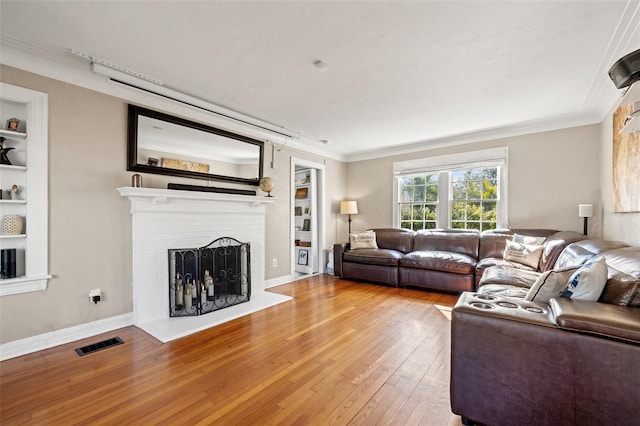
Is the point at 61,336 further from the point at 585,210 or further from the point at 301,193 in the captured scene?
the point at 585,210

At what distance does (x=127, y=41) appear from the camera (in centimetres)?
210

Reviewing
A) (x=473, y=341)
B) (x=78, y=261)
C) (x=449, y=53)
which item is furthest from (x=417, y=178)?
(x=78, y=261)

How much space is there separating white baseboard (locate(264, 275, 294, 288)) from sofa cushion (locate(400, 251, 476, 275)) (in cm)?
183

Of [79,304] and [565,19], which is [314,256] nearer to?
[79,304]

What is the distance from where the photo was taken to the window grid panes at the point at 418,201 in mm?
5074

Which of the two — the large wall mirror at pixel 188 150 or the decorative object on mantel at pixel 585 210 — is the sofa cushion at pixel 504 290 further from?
the large wall mirror at pixel 188 150

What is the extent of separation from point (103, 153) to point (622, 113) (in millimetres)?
4928

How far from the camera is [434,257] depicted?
13.3 ft

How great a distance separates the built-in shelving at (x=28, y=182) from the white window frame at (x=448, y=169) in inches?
192

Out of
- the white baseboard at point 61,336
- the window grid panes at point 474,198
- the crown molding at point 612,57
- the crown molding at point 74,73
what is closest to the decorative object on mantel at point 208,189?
the crown molding at point 74,73

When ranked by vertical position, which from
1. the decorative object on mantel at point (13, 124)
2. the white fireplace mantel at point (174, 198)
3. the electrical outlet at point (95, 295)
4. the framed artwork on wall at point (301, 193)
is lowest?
the electrical outlet at point (95, 295)

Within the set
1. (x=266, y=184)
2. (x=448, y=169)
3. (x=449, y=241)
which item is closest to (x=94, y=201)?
(x=266, y=184)

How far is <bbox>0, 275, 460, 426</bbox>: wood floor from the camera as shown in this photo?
1532 mm

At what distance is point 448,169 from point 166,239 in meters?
4.39
